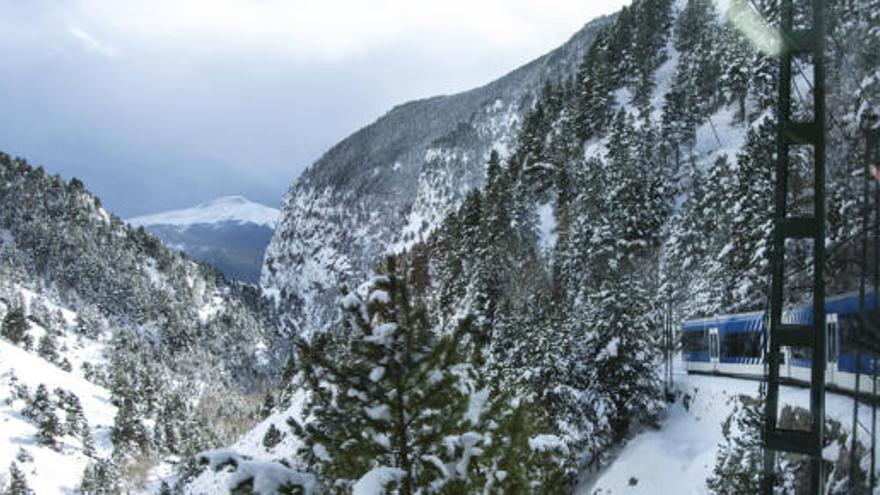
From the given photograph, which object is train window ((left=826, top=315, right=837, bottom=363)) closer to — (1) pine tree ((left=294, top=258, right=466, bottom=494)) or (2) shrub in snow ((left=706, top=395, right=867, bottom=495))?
(2) shrub in snow ((left=706, top=395, right=867, bottom=495))

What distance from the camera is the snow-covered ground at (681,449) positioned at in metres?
25.5

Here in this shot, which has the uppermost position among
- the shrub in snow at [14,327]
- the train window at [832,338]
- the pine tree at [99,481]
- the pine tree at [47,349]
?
the train window at [832,338]

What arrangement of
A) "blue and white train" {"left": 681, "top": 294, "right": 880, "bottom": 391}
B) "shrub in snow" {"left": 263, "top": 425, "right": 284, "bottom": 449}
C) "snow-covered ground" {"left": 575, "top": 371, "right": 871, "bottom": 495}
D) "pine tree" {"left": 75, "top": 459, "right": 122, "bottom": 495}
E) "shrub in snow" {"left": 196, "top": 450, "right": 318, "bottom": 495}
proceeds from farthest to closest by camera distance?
"pine tree" {"left": 75, "top": 459, "right": 122, "bottom": 495} < "shrub in snow" {"left": 263, "top": 425, "right": 284, "bottom": 449} < "snow-covered ground" {"left": 575, "top": 371, "right": 871, "bottom": 495} < "blue and white train" {"left": 681, "top": 294, "right": 880, "bottom": 391} < "shrub in snow" {"left": 196, "top": 450, "right": 318, "bottom": 495}

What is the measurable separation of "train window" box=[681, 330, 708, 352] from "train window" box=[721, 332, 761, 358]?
346 cm

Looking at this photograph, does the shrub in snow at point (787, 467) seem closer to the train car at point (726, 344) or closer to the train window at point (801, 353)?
the train window at point (801, 353)

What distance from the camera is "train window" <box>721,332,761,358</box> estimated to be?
28.0 m

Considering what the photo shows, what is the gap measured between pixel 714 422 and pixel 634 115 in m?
65.7

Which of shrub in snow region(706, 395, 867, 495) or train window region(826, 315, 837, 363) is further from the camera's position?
train window region(826, 315, 837, 363)

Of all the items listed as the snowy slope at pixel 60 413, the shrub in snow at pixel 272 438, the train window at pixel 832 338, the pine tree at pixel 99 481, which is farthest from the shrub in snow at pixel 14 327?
the train window at pixel 832 338

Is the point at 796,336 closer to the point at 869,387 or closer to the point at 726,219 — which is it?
the point at 869,387

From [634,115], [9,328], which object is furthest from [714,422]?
[9,328]

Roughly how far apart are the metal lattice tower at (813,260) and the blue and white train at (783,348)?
23.1 feet

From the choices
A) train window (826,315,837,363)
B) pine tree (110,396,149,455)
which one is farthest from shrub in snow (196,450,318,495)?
pine tree (110,396,149,455)

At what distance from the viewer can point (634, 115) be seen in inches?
3497
